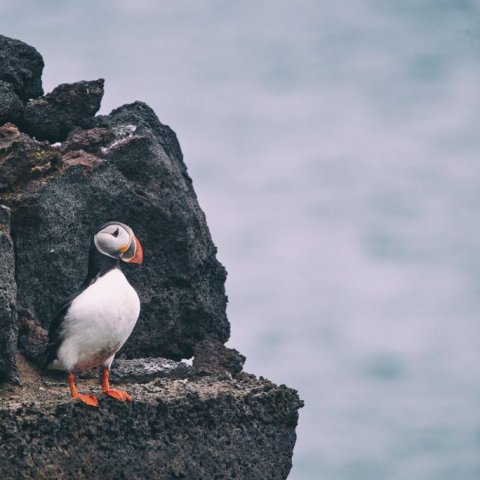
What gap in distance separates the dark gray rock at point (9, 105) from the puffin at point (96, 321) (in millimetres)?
2959

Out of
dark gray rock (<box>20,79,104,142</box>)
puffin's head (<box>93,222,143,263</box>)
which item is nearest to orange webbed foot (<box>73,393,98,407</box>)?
puffin's head (<box>93,222,143,263</box>)

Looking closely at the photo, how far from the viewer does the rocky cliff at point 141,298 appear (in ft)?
32.4

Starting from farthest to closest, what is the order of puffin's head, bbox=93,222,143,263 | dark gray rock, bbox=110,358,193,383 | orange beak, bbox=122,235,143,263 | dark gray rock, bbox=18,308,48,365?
dark gray rock, bbox=110,358,193,383 < dark gray rock, bbox=18,308,48,365 < orange beak, bbox=122,235,143,263 < puffin's head, bbox=93,222,143,263

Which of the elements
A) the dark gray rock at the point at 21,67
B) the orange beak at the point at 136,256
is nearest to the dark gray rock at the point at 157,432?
the orange beak at the point at 136,256

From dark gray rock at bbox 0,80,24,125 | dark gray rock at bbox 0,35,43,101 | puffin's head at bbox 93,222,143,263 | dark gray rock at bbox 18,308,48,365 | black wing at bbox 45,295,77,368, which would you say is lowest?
black wing at bbox 45,295,77,368

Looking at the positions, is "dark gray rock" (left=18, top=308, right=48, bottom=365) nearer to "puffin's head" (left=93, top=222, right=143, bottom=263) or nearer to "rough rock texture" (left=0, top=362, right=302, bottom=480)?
"rough rock texture" (left=0, top=362, right=302, bottom=480)

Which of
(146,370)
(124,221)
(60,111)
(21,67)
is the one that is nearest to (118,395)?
(146,370)

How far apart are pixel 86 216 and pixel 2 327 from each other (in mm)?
2001

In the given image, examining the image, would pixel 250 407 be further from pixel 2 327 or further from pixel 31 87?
pixel 31 87

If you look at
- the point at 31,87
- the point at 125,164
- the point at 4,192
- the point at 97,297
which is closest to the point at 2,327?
the point at 97,297

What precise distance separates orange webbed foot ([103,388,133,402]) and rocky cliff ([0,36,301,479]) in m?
0.08

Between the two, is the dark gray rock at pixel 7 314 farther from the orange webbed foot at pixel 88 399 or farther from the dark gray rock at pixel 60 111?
the dark gray rock at pixel 60 111

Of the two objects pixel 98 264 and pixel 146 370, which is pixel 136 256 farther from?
pixel 146 370

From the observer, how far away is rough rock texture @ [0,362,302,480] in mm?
9523
